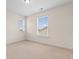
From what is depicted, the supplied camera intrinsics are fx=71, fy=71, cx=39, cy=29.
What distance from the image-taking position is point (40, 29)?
16.7 ft

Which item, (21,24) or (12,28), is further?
(21,24)

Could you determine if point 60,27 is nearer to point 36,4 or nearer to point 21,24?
point 36,4

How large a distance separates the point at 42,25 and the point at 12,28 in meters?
2.07

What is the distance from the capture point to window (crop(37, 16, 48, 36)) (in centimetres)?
467

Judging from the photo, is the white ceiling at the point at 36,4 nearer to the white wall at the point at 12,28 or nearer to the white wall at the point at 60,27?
the white wall at the point at 60,27

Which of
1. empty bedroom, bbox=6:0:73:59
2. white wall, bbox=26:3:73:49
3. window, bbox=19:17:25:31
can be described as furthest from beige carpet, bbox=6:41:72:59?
window, bbox=19:17:25:31

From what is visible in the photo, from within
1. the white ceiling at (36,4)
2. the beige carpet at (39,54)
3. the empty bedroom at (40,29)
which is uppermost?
the white ceiling at (36,4)

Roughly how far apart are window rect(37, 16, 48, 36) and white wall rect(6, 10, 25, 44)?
63.5 inches

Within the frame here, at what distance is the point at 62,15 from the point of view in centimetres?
366

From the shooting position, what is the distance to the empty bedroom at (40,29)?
3059 mm

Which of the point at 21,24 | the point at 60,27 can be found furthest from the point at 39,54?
the point at 21,24

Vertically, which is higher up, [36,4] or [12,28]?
[36,4]

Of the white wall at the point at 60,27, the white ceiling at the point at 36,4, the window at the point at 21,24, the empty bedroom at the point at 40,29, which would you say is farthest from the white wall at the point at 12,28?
the white wall at the point at 60,27
